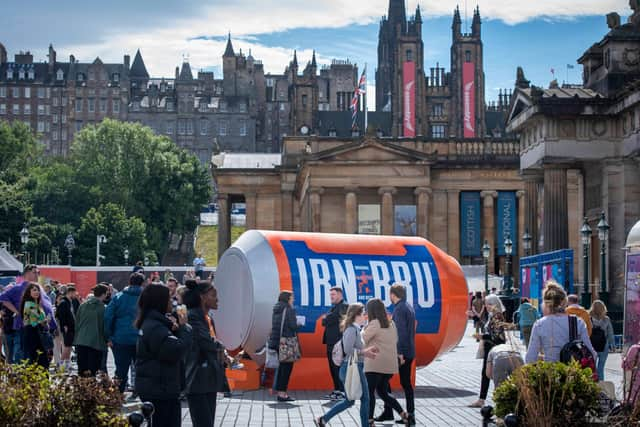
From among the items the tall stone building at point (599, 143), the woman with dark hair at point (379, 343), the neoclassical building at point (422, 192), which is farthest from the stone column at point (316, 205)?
the woman with dark hair at point (379, 343)

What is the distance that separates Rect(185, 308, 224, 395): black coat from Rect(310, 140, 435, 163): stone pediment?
67.6 meters

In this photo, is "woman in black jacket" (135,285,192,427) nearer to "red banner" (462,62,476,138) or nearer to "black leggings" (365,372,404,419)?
"black leggings" (365,372,404,419)

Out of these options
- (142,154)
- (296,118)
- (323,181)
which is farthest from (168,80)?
(323,181)

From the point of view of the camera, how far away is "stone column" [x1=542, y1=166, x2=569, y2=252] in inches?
1560

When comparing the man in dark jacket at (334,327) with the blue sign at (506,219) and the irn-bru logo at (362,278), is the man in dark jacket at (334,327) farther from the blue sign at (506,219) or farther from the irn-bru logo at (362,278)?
the blue sign at (506,219)

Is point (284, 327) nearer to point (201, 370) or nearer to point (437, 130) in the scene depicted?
point (201, 370)

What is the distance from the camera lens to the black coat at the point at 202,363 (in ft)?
36.8

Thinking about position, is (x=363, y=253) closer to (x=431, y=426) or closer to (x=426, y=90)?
(x=431, y=426)

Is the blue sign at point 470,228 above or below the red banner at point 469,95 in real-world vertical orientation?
below

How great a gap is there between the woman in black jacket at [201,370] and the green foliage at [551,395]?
9.33ft

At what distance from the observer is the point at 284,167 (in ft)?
298

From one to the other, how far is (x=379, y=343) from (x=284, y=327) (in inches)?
185

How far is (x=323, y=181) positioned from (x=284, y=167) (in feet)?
39.7

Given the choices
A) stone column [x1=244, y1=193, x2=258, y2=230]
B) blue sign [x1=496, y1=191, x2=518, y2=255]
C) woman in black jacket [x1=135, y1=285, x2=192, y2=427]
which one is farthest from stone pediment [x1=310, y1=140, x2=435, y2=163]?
woman in black jacket [x1=135, y1=285, x2=192, y2=427]
